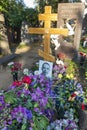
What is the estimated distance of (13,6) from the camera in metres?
13.0

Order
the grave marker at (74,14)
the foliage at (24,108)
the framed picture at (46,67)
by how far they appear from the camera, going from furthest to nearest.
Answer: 1. the grave marker at (74,14)
2. the framed picture at (46,67)
3. the foliage at (24,108)

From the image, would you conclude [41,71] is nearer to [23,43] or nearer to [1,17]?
[1,17]

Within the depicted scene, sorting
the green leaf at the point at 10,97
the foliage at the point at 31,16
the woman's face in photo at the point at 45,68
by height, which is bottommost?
the foliage at the point at 31,16

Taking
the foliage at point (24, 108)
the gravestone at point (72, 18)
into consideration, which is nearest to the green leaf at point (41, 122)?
the foliage at point (24, 108)

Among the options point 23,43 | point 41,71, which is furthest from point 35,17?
point 41,71

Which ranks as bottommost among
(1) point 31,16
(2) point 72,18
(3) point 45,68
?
(1) point 31,16

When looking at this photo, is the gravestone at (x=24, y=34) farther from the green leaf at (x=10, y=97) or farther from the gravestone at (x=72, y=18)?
the green leaf at (x=10, y=97)

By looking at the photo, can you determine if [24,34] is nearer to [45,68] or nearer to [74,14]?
[74,14]

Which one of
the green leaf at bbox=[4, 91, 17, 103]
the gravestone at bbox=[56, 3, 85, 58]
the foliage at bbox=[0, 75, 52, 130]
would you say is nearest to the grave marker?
the gravestone at bbox=[56, 3, 85, 58]

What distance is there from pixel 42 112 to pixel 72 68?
161 inches

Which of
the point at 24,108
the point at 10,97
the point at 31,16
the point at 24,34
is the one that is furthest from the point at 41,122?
the point at 31,16

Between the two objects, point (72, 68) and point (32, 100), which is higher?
point (32, 100)

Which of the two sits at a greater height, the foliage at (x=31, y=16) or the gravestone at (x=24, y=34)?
the foliage at (x=31, y=16)

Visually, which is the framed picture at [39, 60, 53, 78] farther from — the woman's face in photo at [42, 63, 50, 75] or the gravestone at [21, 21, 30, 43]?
the gravestone at [21, 21, 30, 43]
